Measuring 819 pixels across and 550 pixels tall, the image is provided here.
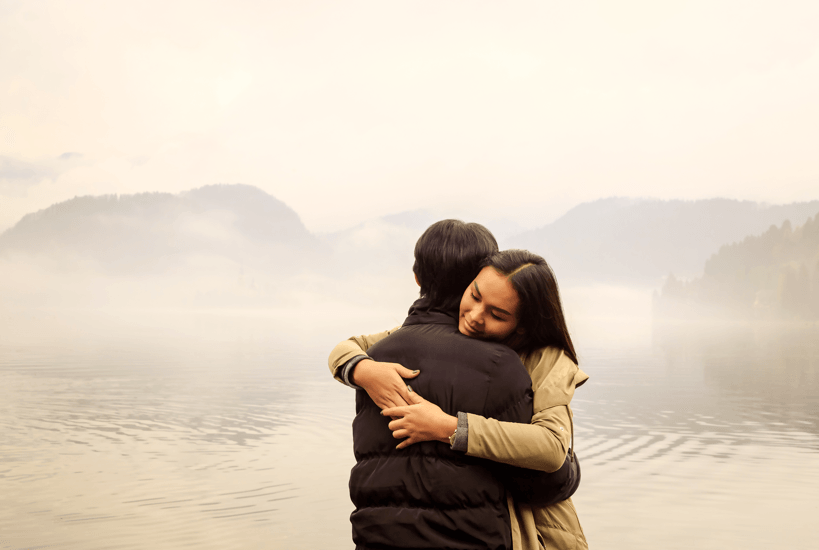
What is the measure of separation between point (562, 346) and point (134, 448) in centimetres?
727

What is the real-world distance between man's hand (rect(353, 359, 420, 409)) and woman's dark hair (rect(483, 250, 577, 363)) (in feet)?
1.03

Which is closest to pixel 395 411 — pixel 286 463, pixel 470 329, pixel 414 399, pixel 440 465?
pixel 414 399

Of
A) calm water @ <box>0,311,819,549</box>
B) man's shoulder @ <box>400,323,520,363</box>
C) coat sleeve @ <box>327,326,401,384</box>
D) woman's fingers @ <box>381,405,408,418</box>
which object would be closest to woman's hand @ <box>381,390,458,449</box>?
woman's fingers @ <box>381,405,408,418</box>

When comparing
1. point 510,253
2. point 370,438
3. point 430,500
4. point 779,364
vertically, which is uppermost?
point 510,253

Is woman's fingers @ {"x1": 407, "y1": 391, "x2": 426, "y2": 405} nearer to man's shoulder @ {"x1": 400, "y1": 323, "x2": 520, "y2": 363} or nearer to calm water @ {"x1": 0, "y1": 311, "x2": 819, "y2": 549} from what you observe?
man's shoulder @ {"x1": 400, "y1": 323, "x2": 520, "y2": 363}

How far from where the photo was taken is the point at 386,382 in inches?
59.1

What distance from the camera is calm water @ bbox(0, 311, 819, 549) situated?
4918 mm

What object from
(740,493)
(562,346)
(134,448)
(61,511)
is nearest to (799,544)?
(740,493)

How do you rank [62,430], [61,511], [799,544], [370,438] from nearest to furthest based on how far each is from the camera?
[370,438], [799,544], [61,511], [62,430]

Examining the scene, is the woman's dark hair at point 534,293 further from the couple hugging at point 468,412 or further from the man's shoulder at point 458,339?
the man's shoulder at point 458,339

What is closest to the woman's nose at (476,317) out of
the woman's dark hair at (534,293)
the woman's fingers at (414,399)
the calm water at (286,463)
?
the woman's dark hair at (534,293)

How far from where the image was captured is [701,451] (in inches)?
326

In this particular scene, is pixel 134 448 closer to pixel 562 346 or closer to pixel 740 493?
pixel 740 493

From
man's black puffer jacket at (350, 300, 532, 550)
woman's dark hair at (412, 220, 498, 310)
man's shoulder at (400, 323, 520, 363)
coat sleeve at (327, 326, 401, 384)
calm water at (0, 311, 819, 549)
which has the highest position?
woman's dark hair at (412, 220, 498, 310)
